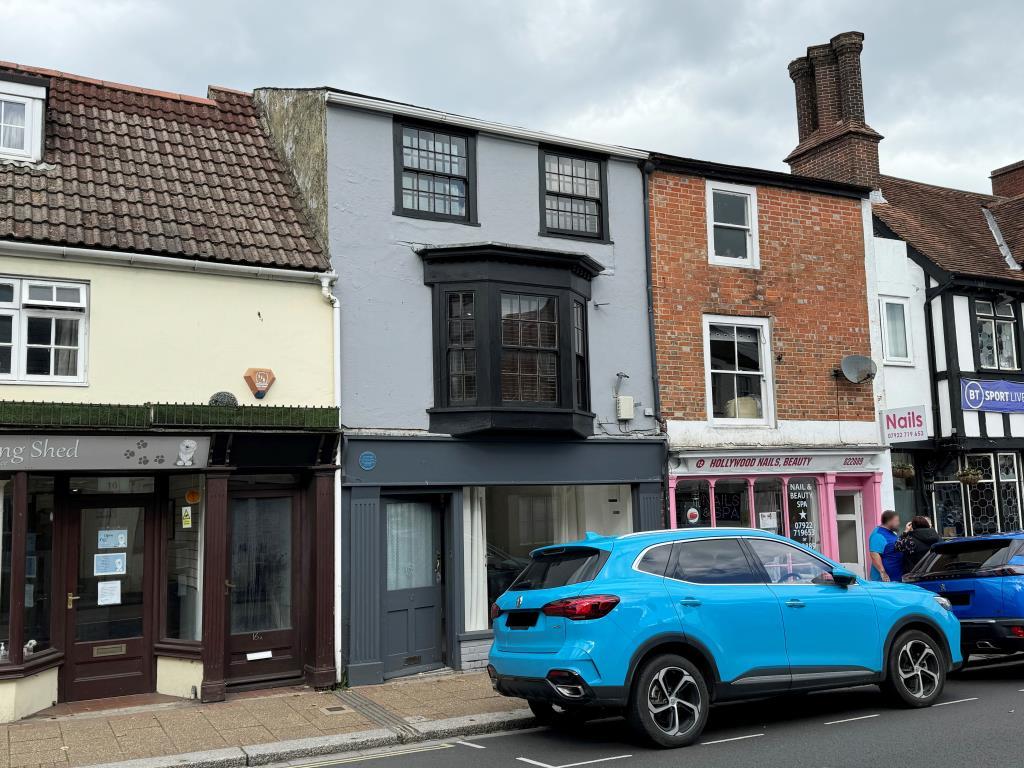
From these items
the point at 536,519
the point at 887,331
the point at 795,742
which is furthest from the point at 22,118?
the point at 887,331

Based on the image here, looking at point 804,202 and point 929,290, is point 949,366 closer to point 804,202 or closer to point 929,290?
point 929,290

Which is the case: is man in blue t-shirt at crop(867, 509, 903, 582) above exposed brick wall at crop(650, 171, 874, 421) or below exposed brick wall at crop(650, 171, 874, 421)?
below

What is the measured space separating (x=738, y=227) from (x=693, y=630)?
8.69 metres

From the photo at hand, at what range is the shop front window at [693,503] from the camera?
14250 mm

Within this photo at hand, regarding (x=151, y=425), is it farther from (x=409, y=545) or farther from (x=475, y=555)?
(x=475, y=555)

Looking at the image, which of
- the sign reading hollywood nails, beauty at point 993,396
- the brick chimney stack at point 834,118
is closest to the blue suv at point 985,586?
the sign reading hollywood nails, beauty at point 993,396

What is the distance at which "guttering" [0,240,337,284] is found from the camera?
10.3 m

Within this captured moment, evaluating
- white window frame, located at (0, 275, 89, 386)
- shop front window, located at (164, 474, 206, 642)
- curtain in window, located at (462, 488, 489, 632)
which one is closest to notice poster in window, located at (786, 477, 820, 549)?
curtain in window, located at (462, 488, 489, 632)

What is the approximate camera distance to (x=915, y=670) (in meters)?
9.21

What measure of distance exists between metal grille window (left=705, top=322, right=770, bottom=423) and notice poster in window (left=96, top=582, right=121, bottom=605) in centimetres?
855

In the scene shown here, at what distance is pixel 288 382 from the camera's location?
11.5 meters

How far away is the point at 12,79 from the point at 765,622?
10338 mm

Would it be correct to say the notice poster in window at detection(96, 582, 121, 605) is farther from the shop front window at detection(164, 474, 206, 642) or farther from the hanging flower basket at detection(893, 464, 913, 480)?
the hanging flower basket at detection(893, 464, 913, 480)

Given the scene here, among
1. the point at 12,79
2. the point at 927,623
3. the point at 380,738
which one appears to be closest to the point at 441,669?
the point at 380,738
